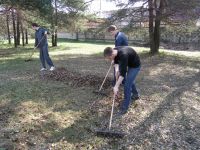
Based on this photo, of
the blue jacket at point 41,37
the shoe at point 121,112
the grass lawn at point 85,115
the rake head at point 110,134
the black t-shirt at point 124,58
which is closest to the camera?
the grass lawn at point 85,115

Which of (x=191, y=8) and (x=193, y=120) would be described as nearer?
(x=193, y=120)

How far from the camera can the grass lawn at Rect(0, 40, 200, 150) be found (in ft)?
20.1

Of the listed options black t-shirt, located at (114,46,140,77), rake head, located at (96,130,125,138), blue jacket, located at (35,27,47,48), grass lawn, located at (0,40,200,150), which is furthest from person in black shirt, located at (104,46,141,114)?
blue jacket, located at (35,27,47,48)

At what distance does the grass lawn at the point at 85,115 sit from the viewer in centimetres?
612

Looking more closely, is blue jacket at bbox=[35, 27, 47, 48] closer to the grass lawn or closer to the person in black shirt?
the grass lawn

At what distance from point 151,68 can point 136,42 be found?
21077 millimetres

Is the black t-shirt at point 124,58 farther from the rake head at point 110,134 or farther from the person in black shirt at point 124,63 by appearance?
the rake head at point 110,134

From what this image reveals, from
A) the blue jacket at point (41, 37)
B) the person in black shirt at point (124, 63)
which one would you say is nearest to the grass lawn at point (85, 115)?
the person in black shirt at point (124, 63)

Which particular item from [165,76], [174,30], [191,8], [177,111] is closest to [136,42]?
[174,30]

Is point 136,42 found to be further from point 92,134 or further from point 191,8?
point 92,134

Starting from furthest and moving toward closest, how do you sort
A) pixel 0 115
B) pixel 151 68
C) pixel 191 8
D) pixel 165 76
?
pixel 191 8
pixel 151 68
pixel 165 76
pixel 0 115

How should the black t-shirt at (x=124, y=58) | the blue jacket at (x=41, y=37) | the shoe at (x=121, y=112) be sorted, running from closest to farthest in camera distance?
the black t-shirt at (x=124, y=58)
the shoe at (x=121, y=112)
the blue jacket at (x=41, y=37)

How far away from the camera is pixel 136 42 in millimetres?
35188

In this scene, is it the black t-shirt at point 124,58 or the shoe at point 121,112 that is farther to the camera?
the shoe at point 121,112
